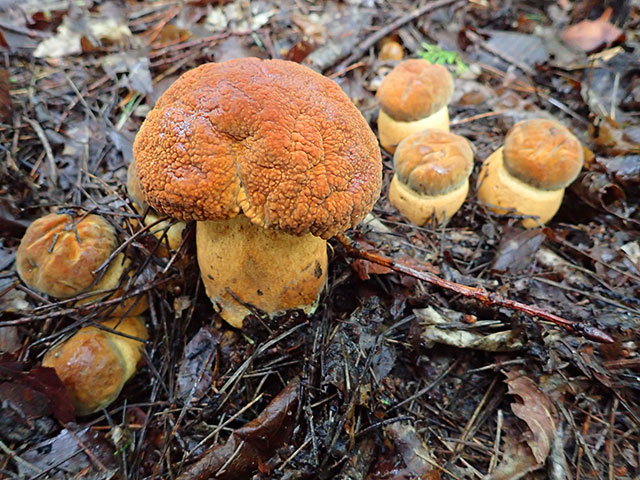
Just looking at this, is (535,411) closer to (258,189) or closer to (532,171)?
(532,171)

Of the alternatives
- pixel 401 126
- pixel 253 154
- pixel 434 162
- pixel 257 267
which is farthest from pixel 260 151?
pixel 401 126

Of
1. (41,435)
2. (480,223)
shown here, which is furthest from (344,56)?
(41,435)

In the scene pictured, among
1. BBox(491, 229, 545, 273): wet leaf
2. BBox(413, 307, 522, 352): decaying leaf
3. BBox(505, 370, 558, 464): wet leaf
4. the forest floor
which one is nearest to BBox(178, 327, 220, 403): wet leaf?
the forest floor

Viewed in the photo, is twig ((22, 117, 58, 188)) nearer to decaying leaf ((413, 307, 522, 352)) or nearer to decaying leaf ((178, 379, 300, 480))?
decaying leaf ((178, 379, 300, 480))

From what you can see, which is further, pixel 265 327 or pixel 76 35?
pixel 76 35

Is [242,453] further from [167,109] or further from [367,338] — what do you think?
[167,109]
